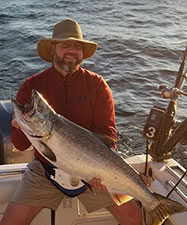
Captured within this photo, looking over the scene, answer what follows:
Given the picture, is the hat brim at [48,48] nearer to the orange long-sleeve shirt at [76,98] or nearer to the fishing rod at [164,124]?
the orange long-sleeve shirt at [76,98]

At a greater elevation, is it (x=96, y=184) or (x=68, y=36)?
(x=68, y=36)

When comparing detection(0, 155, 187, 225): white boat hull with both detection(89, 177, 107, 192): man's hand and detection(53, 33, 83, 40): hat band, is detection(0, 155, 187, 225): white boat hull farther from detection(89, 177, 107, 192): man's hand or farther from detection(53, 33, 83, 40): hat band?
detection(53, 33, 83, 40): hat band

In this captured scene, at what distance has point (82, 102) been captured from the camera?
310 cm

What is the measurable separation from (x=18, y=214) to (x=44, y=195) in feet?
0.90

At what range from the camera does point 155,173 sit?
358 centimetres

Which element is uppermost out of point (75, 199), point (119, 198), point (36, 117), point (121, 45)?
point (36, 117)

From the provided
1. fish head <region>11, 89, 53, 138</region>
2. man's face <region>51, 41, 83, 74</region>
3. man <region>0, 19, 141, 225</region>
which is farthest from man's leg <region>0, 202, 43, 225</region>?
man's face <region>51, 41, 83, 74</region>

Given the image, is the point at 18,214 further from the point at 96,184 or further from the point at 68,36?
the point at 68,36

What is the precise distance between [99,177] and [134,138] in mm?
4670

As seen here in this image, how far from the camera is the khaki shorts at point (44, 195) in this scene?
2.98 m

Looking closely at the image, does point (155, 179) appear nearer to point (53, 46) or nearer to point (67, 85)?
point (67, 85)

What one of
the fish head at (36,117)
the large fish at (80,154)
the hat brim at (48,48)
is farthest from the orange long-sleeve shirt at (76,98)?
the fish head at (36,117)

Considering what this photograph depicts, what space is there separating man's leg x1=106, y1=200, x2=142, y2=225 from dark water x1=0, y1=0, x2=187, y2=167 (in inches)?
95.3

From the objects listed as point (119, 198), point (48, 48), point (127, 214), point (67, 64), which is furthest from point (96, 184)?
point (48, 48)
